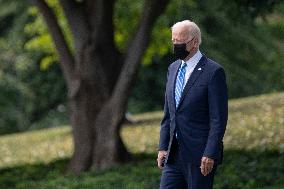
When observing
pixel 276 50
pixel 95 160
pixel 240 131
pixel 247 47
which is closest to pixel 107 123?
pixel 95 160

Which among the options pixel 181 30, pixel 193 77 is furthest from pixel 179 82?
pixel 181 30

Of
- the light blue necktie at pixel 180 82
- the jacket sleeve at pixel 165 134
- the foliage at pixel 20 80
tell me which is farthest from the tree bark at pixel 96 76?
the foliage at pixel 20 80

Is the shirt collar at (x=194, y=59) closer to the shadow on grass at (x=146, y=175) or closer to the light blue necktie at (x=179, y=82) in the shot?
the light blue necktie at (x=179, y=82)

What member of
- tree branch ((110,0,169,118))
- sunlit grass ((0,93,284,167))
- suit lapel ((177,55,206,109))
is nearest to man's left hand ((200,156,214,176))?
suit lapel ((177,55,206,109))

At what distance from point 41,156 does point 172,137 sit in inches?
591

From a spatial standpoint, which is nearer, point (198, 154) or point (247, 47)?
point (198, 154)

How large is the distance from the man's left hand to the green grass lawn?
4.67m

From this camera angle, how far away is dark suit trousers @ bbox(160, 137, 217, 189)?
6578 millimetres

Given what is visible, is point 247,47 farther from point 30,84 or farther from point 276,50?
point 30,84

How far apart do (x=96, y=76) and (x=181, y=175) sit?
7.97 meters

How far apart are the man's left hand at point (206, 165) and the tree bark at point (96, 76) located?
26.1 ft

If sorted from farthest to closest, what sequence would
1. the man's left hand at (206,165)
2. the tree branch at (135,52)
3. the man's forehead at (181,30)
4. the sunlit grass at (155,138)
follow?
the sunlit grass at (155,138)
the tree branch at (135,52)
the man's forehead at (181,30)
the man's left hand at (206,165)

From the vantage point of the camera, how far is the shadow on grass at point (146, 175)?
11.5m

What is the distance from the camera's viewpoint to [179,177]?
6688 mm
